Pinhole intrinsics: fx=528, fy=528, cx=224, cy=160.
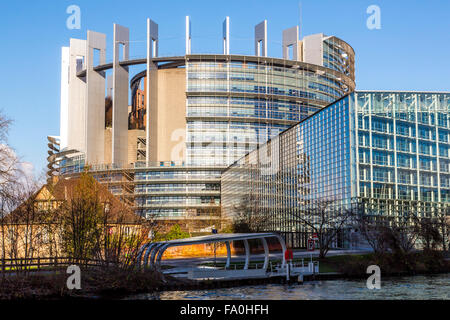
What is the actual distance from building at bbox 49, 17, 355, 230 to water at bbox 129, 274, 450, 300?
308 ft

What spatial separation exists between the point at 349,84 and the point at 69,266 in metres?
138

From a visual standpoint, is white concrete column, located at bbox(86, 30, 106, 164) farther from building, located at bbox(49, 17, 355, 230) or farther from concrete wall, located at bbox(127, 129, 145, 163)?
concrete wall, located at bbox(127, 129, 145, 163)

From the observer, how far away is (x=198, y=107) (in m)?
140

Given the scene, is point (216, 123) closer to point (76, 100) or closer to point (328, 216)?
point (76, 100)

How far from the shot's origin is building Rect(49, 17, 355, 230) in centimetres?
13900

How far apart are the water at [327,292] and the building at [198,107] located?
93870 mm

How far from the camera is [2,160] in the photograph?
3694cm

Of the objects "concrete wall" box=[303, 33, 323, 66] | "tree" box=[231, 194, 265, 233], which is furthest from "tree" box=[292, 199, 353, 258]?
"concrete wall" box=[303, 33, 323, 66]

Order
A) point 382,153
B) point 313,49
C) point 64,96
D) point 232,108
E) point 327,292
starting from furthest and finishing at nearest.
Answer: point 64,96 < point 313,49 < point 232,108 < point 382,153 < point 327,292

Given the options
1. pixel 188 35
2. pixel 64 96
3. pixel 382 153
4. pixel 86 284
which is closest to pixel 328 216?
pixel 382 153

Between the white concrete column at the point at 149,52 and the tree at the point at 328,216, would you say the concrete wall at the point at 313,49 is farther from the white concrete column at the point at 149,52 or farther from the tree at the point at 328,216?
the tree at the point at 328,216

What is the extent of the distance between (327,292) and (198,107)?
107235mm

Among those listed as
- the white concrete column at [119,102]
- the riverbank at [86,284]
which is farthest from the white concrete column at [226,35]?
the riverbank at [86,284]
